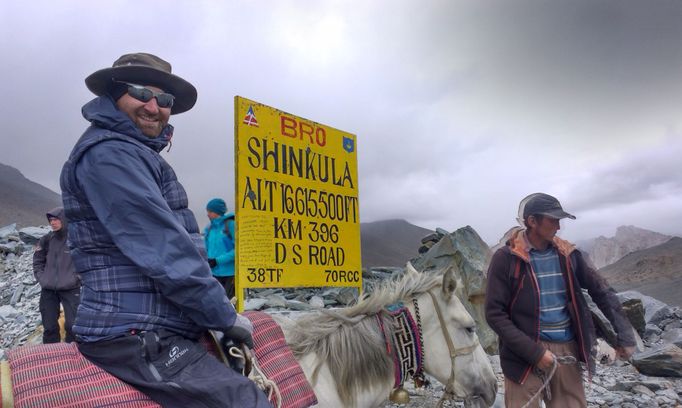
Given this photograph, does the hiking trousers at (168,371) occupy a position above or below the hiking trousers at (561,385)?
above

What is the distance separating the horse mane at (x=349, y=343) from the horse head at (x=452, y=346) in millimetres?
359

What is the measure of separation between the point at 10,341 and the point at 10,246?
38.6 feet

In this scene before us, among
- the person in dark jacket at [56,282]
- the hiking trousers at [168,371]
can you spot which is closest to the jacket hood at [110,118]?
the hiking trousers at [168,371]

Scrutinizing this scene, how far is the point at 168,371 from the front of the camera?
1.78 metres

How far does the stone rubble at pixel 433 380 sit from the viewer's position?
6352 mm

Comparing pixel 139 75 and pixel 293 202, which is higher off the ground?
pixel 139 75

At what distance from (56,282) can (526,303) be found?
245 inches

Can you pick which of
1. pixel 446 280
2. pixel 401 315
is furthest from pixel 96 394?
pixel 446 280

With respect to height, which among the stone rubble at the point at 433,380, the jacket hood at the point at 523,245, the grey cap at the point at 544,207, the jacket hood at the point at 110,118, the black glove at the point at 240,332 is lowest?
the stone rubble at the point at 433,380

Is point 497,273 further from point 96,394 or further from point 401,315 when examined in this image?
point 96,394

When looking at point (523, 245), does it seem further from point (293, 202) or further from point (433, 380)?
point (433, 380)

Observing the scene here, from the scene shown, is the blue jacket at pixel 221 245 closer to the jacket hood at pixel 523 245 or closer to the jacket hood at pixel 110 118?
the jacket hood at pixel 523 245

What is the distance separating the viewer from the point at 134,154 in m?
1.82

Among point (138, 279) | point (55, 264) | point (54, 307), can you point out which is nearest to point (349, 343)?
point (138, 279)
